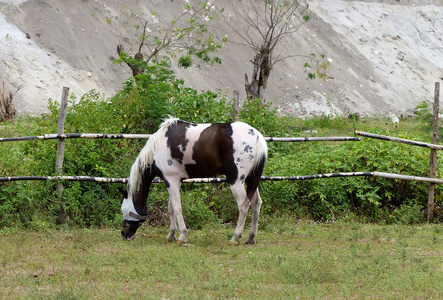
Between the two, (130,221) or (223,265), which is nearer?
(223,265)

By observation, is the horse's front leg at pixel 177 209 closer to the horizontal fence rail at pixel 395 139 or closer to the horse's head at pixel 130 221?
the horse's head at pixel 130 221

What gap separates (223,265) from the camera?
5.61 m

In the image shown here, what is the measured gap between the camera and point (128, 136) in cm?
780

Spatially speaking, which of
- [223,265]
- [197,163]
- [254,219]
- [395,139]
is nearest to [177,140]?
[197,163]

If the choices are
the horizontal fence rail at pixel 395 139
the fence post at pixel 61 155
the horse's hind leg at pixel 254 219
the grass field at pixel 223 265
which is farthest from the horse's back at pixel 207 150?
the horizontal fence rail at pixel 395 139

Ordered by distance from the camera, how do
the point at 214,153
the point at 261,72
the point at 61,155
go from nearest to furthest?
the point at 214,153
the point at 61,155
the point at 261,72

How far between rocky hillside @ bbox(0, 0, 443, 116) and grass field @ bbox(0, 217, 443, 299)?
14132 millimetres

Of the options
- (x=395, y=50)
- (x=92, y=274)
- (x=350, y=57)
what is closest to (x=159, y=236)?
(x=92, y=274)

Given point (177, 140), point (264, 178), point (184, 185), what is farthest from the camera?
point (184, 185)

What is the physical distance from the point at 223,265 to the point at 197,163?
4.81 feet

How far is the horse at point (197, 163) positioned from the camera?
21.5 ft

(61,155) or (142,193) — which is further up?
(61,155)

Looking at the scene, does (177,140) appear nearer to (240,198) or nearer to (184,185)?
(240,198)

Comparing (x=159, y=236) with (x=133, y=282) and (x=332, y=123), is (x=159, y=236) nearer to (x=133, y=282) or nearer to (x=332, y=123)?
(x=133, y=282)
